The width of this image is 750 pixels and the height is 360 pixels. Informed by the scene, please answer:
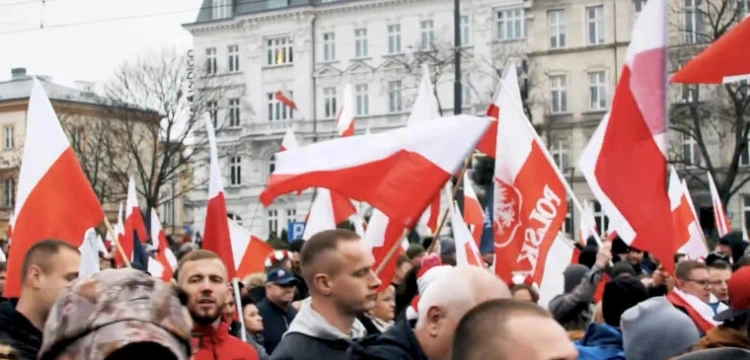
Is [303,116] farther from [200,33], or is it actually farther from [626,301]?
[626,301]

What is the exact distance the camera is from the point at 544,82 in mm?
57375

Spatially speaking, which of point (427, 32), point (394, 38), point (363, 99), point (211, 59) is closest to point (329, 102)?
point (363, 99)

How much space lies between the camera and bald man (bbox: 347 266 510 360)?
12.6 feet

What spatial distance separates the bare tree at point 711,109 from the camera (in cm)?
4303

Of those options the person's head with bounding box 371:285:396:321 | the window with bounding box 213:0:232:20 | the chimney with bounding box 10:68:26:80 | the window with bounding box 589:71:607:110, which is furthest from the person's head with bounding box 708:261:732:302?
the chimney with bounding box 10:68:26:80

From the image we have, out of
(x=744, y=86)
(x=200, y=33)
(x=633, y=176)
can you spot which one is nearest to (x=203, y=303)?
(x=633, y=176)

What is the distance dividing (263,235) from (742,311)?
6612 centimetres

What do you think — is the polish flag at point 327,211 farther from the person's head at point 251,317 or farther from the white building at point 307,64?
the white building at point 307,64

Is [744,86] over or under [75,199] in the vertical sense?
over

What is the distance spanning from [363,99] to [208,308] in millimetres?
62227

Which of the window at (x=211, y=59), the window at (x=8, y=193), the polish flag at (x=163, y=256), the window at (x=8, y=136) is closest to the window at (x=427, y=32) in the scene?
the window at (x=211, y=59)

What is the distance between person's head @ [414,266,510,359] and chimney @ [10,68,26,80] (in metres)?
80.3

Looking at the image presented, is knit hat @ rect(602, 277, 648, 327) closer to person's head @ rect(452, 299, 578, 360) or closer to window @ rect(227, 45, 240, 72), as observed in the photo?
person's head @ rect(452, 299, 578, 360)

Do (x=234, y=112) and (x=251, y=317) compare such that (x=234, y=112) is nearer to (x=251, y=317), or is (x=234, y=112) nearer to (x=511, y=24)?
(x=511, y=24)
